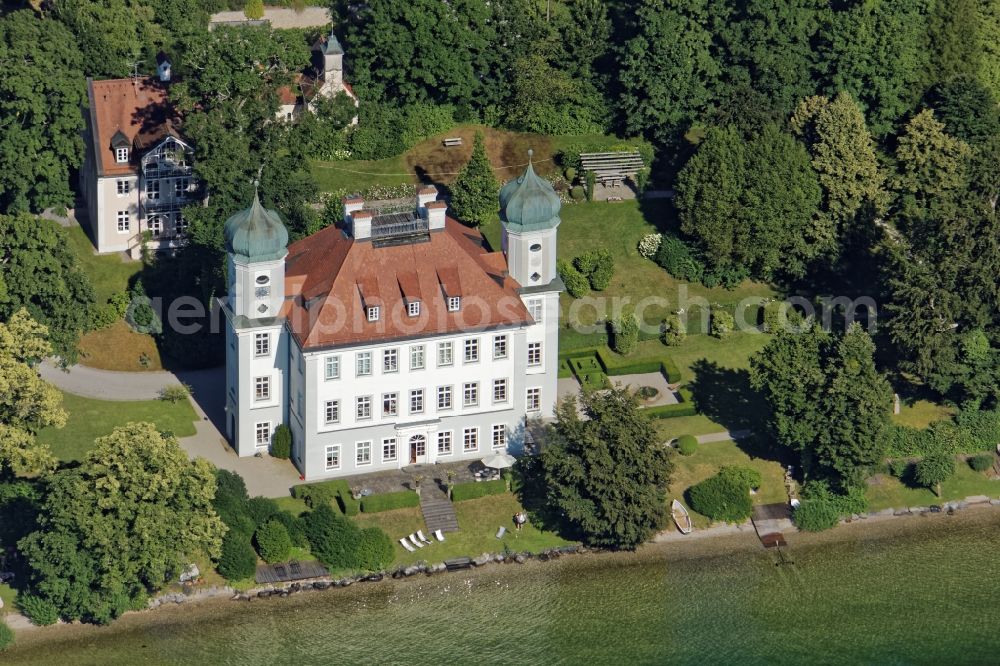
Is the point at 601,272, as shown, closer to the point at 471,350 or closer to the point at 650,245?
the point at 650,245

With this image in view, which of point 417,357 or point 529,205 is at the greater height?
point 529,205

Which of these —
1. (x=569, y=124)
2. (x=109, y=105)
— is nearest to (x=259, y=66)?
(x=109, y=105)

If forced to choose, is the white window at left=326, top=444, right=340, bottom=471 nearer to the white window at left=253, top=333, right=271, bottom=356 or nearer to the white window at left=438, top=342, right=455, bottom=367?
the white window at left=253, top=333, right=271, bottom=356

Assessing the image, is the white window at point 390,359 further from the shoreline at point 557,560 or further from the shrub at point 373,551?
the shoreline at point 557,560

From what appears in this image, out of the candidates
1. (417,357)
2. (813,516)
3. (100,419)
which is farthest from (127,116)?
(813,516)

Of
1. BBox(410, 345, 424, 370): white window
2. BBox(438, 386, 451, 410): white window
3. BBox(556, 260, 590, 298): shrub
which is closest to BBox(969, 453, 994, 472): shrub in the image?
BBox(556, 260, 590, 298): shrub

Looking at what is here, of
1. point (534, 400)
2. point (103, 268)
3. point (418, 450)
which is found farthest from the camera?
point (103, 268)
